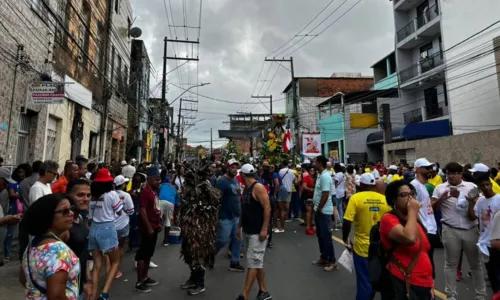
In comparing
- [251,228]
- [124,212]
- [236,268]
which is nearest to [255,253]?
[251,228]

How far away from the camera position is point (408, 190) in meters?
2.61

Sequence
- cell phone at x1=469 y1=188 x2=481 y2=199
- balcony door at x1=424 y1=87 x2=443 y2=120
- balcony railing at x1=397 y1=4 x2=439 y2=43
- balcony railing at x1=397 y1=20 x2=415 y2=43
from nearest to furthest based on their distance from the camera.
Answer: cell phone at x1=469 y1=188 x2=481 y2=199
balcony railing at x1=397 y1=4 x2=439 y2=43
balcony door at x1=424 y1=87 x2=443 y2=120
balcony railing at x1=397 y1=20 x2=415 y2=43

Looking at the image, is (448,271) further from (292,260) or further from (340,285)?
(292,260)

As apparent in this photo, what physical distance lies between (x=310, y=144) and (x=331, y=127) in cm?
1774

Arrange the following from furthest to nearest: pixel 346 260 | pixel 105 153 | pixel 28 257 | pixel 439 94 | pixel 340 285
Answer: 1. pixel 439 94
2. pixel 105 153
3. pixel 340 285
4. pixel 346 260
5. pixel 28 257

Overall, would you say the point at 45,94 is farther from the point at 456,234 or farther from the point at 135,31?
the point at 135,31

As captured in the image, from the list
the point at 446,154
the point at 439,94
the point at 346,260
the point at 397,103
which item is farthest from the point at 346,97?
the point at 346,260

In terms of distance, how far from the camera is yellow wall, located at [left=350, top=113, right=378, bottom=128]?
1141 inches

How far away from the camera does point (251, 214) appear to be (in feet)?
13.8

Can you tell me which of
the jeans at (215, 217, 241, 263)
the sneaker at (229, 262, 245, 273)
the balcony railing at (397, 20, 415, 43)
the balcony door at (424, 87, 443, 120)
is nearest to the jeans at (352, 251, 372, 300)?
the jeans at (215, 217, 241, 263)

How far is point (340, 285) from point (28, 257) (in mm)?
4176

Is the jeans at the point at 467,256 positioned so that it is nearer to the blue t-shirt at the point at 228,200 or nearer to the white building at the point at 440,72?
the blue t-shirt at the point at 228,200

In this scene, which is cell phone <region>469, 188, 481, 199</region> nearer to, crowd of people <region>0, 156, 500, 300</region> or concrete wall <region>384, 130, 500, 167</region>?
crowd of people <region>0, 156, 500, 300</region>

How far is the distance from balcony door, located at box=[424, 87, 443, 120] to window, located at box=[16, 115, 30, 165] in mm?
26379
